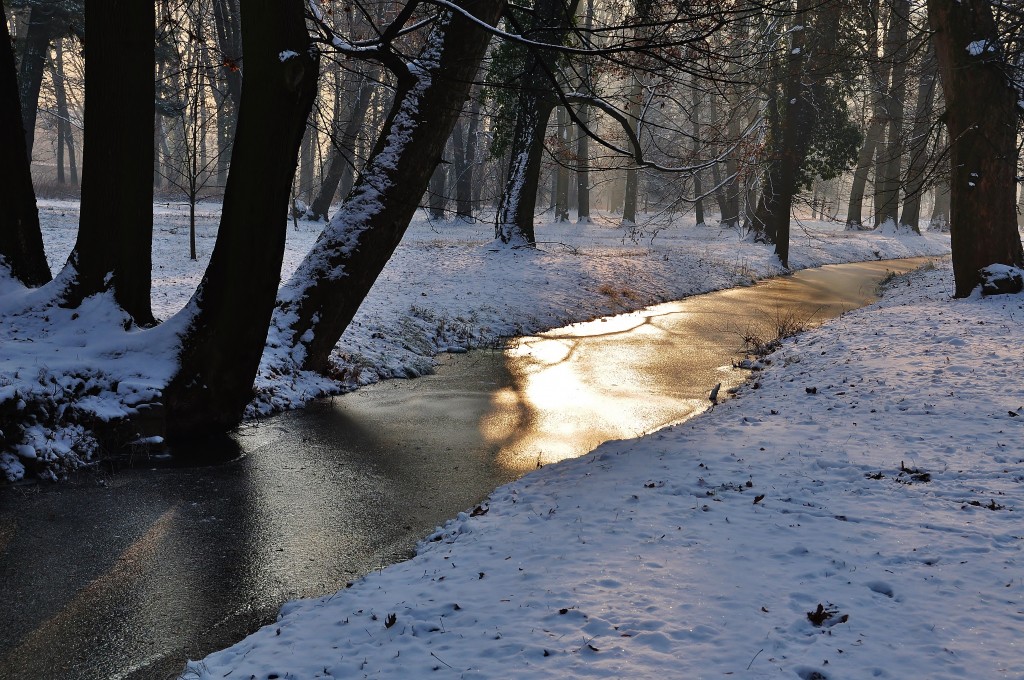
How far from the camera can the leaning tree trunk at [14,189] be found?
744cm

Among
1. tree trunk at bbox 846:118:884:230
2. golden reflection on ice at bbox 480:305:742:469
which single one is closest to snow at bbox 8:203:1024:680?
golden reflection on ice at bbox 480:305:742:469

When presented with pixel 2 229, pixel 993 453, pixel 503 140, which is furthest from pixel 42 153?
pixel 993 453

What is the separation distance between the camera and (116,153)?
7438 mm

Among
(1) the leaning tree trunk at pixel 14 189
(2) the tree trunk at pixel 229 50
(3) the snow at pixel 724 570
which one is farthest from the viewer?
(2) the tree trunk at pixel 229 50

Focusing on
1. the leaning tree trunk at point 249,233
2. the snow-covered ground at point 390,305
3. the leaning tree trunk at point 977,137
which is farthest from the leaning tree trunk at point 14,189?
the leaning tree trunk at point 977,137

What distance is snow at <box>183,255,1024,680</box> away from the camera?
146 inches

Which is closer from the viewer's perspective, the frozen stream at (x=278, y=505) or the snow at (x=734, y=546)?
the snow at (x=734, y=546)

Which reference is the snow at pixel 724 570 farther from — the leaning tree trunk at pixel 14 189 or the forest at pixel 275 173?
the leaning tree trunk at pixel 14 189

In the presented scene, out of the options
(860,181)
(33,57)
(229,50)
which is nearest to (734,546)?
(229,50)

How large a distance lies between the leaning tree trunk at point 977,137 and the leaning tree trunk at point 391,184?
8.77 metres

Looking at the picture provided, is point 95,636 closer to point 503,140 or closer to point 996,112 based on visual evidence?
point 996,112

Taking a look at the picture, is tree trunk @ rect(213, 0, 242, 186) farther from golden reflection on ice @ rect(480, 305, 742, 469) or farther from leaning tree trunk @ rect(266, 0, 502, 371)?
golden reflection on ice @ rect(480, 305, 742, 469)

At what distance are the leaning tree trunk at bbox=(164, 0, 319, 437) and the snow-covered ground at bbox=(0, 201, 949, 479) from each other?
0.35m

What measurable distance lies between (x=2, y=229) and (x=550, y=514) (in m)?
5.89
